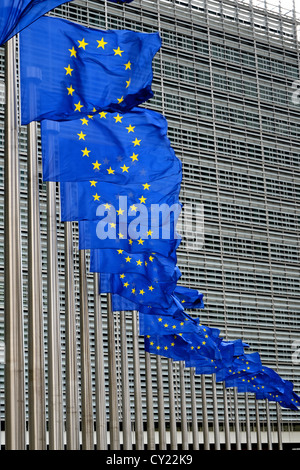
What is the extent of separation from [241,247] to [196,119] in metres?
14.0

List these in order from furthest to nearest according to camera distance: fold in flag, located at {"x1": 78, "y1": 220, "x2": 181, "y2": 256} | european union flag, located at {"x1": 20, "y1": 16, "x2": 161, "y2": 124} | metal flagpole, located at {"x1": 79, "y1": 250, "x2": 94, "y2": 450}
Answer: metal flagpole, located at {"x1": 79, "y1": 250, "x2": 94, "y2": 450}, fold in flag, located at {"x1": 78, "y1": 220, "x2": 181, "y2": 256}, european union flag, located at {"x1": 20, "y1": 16, "x2": 161, "y2": 124}

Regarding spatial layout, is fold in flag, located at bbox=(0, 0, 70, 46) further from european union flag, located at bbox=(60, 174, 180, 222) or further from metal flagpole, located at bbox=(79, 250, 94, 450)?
metal flagpole, located at bbox=(79, 250, 94, 450)

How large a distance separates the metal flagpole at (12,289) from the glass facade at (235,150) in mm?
64646

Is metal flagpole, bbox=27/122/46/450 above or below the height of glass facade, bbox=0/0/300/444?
below

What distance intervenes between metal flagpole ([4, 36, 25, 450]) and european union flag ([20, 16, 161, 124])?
1.04 m

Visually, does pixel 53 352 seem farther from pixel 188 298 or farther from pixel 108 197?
pixel 188 298

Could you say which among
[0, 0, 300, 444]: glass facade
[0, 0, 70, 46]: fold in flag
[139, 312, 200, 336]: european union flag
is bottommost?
[0, 0, 70, 46]: fold in flag

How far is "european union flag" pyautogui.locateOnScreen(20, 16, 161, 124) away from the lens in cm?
1750

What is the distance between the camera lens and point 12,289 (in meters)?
15.3

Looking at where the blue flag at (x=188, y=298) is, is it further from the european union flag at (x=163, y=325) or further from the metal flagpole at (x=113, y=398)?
the metal flagpole at (x=113, y=398)

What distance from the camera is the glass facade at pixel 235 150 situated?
279ft

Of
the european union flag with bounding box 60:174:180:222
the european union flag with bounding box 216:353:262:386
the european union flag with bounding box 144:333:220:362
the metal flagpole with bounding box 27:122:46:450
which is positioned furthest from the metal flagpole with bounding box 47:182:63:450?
the european union flag with bounding box 216:353:262:386

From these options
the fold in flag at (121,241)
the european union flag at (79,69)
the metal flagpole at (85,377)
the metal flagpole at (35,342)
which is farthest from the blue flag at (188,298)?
the european union flag at (79,69)
